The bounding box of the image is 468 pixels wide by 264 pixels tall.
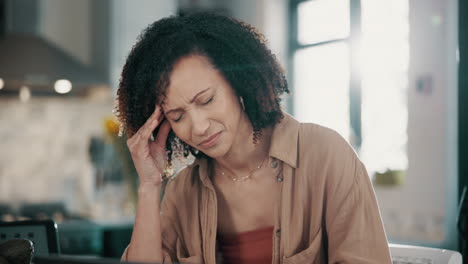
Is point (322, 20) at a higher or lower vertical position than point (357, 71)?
higher

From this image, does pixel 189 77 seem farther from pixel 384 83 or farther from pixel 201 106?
pixel 384 83

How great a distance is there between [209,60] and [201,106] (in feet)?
0.37

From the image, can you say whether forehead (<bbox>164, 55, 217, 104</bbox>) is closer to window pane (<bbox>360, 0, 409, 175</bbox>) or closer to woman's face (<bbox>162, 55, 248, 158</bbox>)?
woman's face (<bbox>162, 55, 248, 158</bbox>)

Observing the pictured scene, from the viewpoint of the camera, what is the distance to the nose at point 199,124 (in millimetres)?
1259

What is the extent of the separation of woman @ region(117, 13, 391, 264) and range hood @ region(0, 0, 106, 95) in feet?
8.67

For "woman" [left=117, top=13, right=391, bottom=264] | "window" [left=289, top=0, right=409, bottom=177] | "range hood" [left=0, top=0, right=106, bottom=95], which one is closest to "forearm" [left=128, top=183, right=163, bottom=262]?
"woman" [left=117, top=13, right=391, bottom=264]

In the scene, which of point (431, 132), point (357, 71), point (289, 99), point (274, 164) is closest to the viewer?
point (274, 164)

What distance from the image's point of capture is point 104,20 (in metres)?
4.19

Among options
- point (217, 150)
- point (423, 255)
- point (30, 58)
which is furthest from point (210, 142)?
point (30, 58)

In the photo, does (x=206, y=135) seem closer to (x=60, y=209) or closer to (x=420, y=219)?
(x=420, y=219)

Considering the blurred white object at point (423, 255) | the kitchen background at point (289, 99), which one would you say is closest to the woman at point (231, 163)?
the blurred white object at point (423, 255)

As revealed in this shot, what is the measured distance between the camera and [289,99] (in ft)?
16.0

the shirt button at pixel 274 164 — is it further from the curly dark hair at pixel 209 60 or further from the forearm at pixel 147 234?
the forearm at pixel 147 234

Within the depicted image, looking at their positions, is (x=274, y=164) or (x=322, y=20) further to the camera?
(x=322, y=20)
